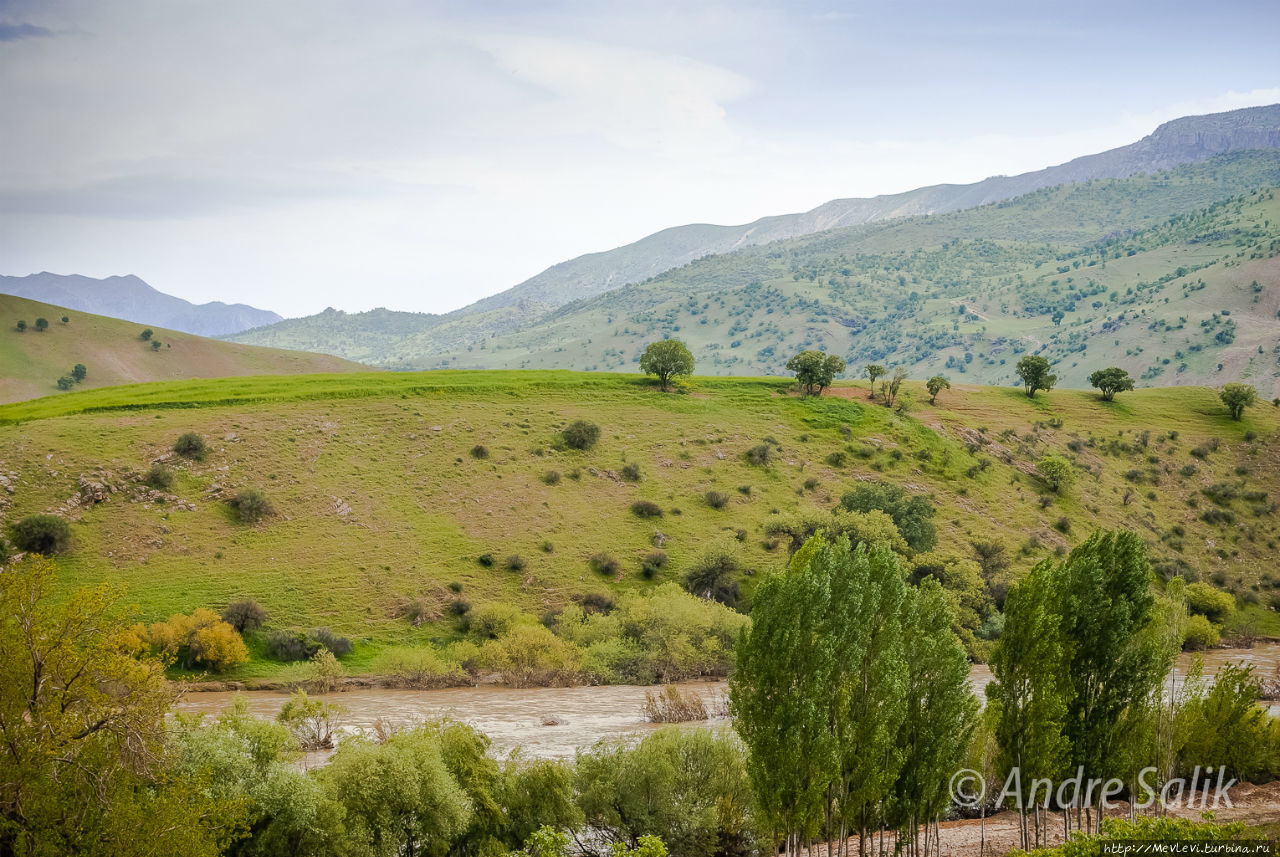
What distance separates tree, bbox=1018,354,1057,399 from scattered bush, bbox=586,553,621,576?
74.1m

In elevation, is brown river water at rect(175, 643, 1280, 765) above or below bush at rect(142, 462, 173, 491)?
below

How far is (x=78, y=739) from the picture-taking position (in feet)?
64.8

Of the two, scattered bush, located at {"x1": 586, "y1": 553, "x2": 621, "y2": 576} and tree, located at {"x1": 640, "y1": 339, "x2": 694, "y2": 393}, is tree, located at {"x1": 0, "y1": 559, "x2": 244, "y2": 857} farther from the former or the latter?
tree, located at {"x1": 640, "y1": 339, "x2": 694, "y2": 393}

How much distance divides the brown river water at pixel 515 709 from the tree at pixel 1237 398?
2698 inches

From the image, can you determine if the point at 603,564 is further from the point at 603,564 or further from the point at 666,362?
the point at 666,362

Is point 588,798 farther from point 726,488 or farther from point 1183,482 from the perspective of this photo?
point 1183,482

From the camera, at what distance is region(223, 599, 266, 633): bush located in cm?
6100

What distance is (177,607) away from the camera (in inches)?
2409

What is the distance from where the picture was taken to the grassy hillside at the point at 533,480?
224ft

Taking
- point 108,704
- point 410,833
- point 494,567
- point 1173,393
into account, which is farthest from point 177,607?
point 1173,393

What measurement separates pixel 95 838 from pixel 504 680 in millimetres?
41428

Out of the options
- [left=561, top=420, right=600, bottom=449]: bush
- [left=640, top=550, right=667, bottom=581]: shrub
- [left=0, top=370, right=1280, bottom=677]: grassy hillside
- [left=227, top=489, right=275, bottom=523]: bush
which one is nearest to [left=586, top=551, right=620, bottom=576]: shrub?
[left=0, top=370, right=1280, bottom=677]: grassy hillside

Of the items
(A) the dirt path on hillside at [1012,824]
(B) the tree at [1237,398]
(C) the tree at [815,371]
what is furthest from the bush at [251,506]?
(B) the tree at [1237,398]

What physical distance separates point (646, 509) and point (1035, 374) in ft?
221
